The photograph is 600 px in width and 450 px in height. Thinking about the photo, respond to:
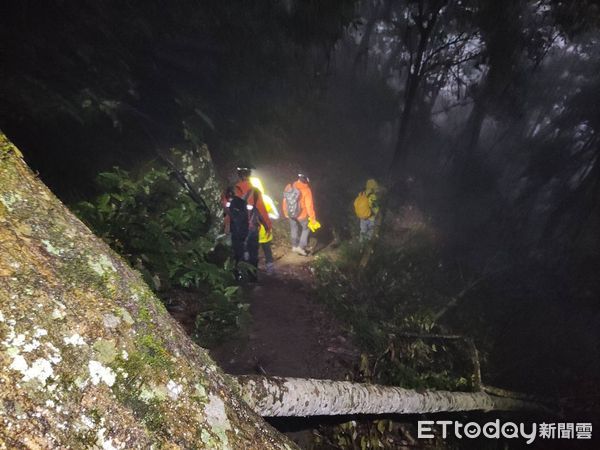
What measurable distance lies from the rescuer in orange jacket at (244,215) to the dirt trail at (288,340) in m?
0.97

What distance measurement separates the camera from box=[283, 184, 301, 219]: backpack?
36.1ft

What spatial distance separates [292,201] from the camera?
11055 millimetres

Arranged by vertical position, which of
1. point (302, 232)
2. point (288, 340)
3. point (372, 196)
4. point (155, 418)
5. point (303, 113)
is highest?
point (303, 113)

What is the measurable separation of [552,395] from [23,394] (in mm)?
10292

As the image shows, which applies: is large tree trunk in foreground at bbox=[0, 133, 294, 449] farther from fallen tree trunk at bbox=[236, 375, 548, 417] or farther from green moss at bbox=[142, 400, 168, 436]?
fallen tree trunk at bbox=[236, 375, 548, 417]

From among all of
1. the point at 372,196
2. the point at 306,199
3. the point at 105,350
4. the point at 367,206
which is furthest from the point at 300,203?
the point at 105,350

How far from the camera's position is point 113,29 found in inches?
374

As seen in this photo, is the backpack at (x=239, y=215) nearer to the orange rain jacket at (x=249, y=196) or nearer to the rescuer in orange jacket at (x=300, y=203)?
the orange rain jacket at (x=249, y=196)

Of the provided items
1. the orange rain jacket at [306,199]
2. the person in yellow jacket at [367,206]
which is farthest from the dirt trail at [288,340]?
the person in yellow jacket at [367,206]

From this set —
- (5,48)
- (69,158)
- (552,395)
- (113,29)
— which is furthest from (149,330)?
(113,29)

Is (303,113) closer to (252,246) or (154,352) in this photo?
(252,246)

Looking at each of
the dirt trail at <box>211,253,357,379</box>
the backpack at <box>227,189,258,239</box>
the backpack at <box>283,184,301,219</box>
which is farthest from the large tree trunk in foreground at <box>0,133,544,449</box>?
the backpack at <box>283,184,301,219</box>

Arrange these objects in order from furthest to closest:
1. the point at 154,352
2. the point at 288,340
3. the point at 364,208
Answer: the point at 364,208 < the point at 288,340 < the point at 154,352

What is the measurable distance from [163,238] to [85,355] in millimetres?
5338
